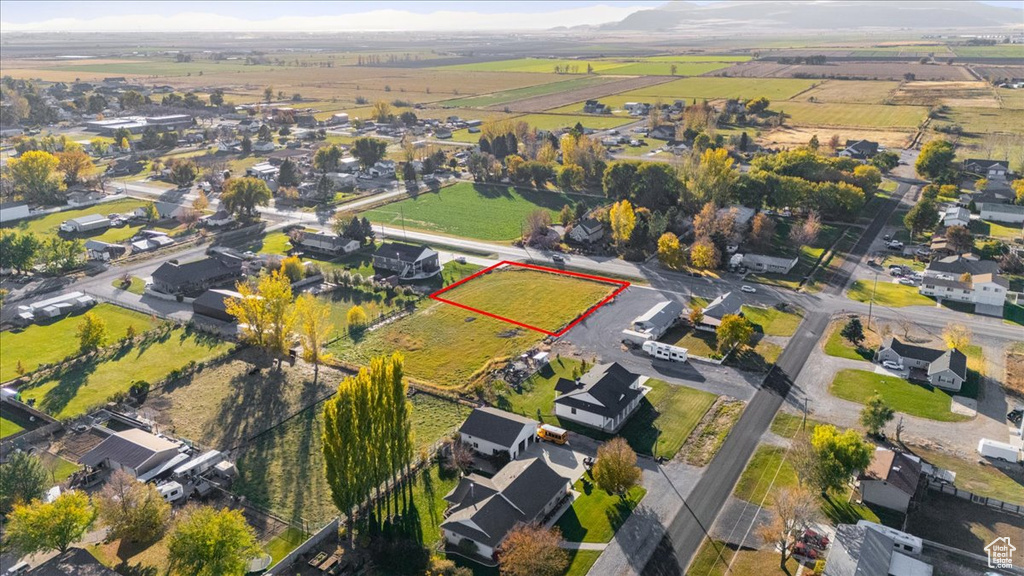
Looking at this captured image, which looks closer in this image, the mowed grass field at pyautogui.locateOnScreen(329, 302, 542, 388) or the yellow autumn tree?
the mowed grass field at pyautogui.locateOnScreen(329, 302, 542, 388)

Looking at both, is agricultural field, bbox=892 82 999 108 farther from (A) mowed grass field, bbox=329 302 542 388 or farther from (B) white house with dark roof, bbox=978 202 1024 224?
(A) mowed grass field, bbox=329 302 542 388

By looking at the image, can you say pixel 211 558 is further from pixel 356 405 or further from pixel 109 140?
pixel 109 140

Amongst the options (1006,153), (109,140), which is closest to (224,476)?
(1006,153)

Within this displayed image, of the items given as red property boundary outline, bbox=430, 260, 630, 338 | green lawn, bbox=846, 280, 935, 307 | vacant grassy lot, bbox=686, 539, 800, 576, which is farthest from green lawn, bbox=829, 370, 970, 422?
red property boundary outline, bbox=430, 260, 630, 338

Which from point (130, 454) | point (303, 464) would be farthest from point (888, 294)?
point (130, 454)

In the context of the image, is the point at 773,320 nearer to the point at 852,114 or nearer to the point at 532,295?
the point at 532,295
